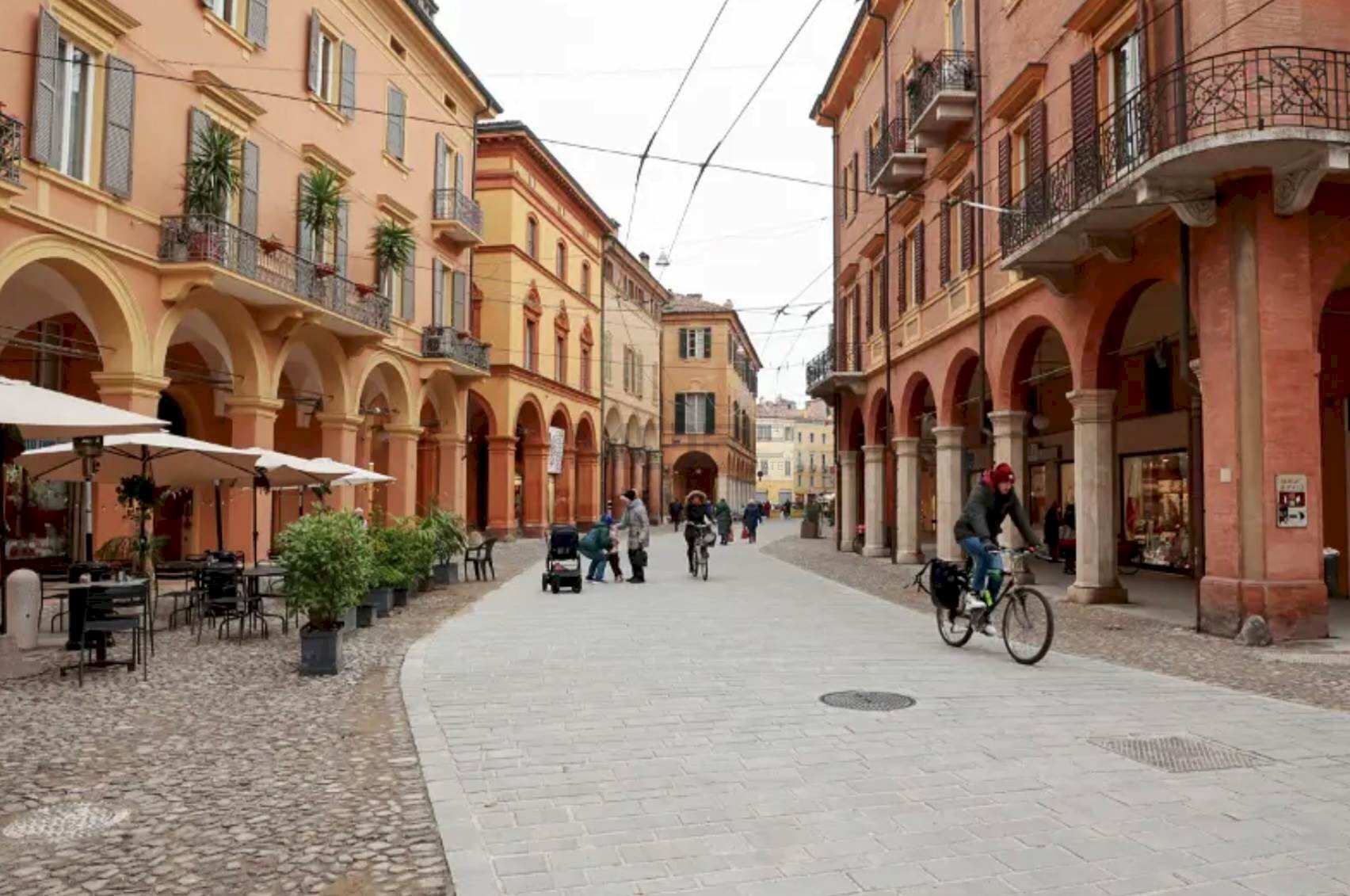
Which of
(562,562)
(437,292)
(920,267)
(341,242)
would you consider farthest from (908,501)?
(437,292)

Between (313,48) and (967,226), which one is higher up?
(313,48)

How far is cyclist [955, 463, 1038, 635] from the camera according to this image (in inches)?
363

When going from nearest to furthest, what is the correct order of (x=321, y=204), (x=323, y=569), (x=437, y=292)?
1. (x=323, y=569)
2. (x=321, y=204)
3. (x=437, y=292)

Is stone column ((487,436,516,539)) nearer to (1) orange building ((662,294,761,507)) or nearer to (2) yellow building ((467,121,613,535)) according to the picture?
(2) yellow building ((467,121,613,535))

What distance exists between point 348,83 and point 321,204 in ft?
14.4

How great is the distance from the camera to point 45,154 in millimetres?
13438

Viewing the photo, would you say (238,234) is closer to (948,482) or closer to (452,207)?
(452,207)

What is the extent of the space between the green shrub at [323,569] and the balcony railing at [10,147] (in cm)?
728

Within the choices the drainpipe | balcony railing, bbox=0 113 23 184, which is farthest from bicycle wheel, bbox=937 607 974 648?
the drainpipe

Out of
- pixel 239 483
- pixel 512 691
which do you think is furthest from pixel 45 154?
pixel 512 691

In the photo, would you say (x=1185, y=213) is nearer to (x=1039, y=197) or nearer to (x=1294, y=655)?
(x=1039, y=197)

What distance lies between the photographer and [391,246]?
2270cm

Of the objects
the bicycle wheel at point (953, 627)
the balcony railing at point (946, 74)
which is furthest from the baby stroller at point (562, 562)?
the balcony railing at point (946, 74)

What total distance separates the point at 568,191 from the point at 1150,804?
37.2 m
